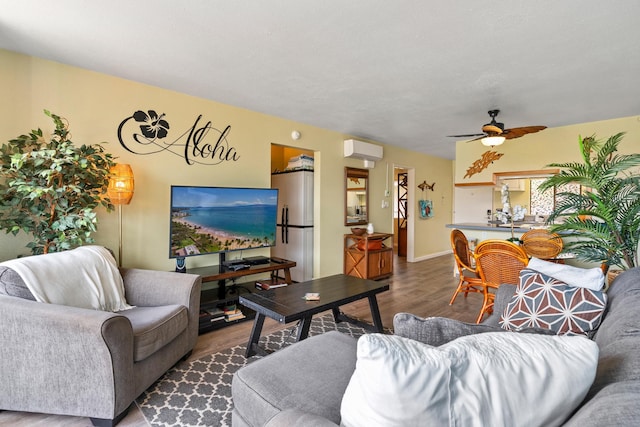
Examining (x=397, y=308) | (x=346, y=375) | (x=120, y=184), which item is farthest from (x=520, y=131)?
(x=120, y=184)

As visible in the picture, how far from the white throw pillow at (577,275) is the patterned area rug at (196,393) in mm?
2029

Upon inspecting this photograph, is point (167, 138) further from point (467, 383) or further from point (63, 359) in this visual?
point (467, 383)

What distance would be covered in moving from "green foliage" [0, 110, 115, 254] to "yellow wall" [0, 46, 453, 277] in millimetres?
336

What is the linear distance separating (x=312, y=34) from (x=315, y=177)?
275 centimetres

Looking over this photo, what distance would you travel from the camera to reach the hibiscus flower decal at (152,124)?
309 centimetres

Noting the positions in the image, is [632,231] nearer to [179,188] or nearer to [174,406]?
[174,406]

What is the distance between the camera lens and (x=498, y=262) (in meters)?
2.88

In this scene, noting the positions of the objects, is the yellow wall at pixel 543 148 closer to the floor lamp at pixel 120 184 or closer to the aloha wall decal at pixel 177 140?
the aloha wall decal at pixel 177 140

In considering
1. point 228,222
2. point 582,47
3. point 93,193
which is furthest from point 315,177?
point 582,47

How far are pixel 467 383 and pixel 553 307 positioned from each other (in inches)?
47.8

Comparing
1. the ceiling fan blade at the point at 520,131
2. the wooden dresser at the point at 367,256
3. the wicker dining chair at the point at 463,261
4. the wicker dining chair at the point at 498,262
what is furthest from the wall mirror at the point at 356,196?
the wicker dining chair at the point at 498,262

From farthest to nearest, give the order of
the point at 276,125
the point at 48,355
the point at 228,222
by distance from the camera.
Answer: the point at 276,125 < the point at 228,222 < the point at 48,355

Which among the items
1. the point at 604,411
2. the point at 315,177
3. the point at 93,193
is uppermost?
the point at 315,177

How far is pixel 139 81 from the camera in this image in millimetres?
3016
